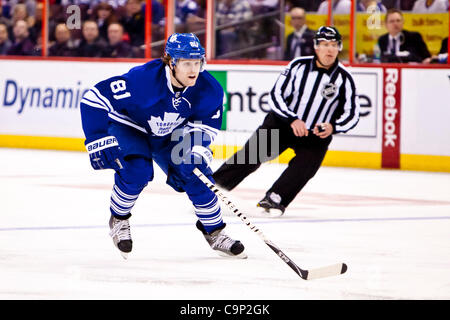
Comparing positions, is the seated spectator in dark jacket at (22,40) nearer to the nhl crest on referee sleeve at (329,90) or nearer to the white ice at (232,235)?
the white ice at (232,235)

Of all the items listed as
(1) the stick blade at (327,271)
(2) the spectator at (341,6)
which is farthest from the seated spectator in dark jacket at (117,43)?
(1) the stick blade at (327,271)

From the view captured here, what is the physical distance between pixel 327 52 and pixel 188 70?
2359 mm

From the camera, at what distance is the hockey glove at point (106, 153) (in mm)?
4785

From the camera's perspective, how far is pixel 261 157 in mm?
7020

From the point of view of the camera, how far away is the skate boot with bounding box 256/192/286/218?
6648 mm

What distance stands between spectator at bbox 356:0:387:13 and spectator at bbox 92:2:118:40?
2617mm

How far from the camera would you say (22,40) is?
11570 millimetres

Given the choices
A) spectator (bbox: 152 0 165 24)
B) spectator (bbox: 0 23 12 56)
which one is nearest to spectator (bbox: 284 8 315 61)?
spectator (bbox: 152 0 165 24)

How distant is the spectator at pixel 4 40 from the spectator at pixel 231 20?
2513mm

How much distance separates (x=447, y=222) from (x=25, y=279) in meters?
2.89

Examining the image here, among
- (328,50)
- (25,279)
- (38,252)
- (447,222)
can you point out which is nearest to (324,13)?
(328,50)

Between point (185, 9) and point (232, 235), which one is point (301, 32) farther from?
point (232, 235)
